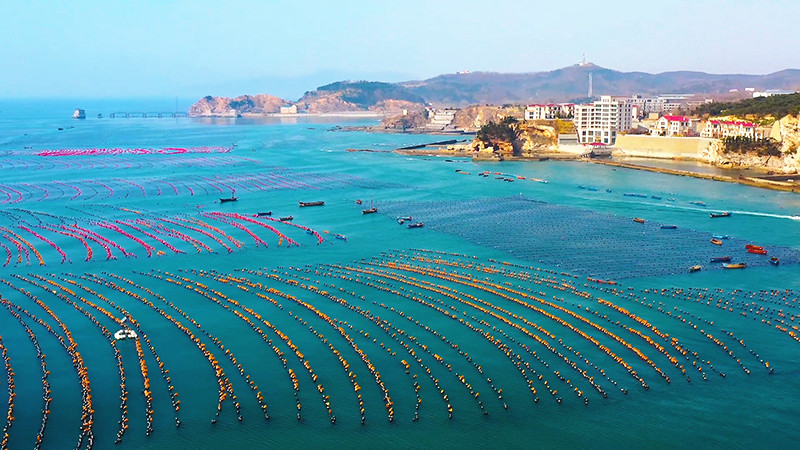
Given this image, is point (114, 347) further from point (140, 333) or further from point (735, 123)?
point (735, 123)

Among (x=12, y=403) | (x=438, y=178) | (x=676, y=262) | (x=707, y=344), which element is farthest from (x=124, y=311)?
(x=438, y=178)

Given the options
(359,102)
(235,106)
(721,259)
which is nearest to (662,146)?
(721,259)

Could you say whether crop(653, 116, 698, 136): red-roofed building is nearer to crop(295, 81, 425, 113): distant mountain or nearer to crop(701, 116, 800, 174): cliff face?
crop(701, 116, 800, 174): cliff face

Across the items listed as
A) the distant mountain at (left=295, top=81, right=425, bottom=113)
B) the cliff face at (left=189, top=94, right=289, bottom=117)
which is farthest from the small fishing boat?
the cliff face at (left=189, top=94, right=289, bottom=117)

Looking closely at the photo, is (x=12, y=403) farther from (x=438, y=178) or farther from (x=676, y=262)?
(x=438, y=178)

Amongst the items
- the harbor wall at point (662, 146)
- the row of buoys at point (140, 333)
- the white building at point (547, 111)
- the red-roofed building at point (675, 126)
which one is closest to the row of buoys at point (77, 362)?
the row of buoys at point (140, 333)

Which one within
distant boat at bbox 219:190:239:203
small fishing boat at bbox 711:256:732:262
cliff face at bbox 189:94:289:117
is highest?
cliff face at bbox 189:94:289:117
